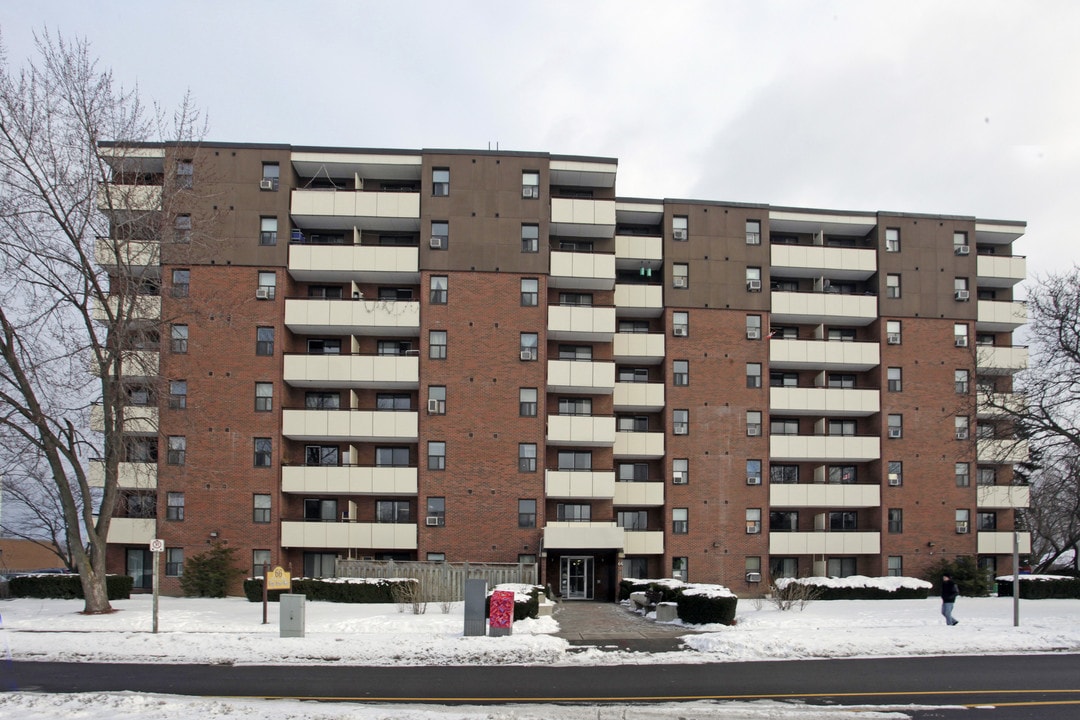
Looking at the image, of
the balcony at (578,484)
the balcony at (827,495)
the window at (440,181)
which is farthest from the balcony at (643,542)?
the window at (440,181)

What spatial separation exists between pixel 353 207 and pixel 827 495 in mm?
28194

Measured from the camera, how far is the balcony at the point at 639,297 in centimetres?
4481

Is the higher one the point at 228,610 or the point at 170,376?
the point at 170,376

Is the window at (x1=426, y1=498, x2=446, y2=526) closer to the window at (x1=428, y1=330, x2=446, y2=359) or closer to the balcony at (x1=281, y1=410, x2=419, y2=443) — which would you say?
the balcony at (x1=281, y1=410, x2=419, y2=443)

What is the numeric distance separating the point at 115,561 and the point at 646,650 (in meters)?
29.2

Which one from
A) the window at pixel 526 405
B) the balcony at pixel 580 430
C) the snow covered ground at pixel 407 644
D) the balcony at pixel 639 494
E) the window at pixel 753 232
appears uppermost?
the window at pixel 753 232

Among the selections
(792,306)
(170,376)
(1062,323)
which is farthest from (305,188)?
(1062,323)

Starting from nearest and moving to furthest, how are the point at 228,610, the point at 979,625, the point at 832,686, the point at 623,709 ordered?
the point at 623,709 → the point at 832,686 → the point at 979,625 → the point at 228,610

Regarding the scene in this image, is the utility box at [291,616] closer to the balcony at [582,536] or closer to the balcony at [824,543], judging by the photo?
the balcony at [582,536]

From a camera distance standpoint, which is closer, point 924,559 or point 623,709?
point 623,709

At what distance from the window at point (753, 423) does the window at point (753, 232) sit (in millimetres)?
8912

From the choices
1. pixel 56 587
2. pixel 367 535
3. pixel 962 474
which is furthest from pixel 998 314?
pixel 56 587

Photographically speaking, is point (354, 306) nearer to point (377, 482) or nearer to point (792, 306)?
point (377, 482)

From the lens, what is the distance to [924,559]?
45.1 metres
